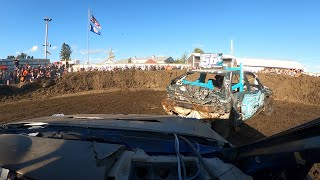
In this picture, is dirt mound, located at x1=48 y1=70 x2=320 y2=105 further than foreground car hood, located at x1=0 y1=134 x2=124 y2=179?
Yes

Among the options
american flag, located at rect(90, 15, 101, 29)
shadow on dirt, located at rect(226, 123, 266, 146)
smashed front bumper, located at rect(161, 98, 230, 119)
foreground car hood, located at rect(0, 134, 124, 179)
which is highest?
american flag, located at rect(90, 15, 101, 29)

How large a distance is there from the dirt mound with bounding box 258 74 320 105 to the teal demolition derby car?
13.0 meters

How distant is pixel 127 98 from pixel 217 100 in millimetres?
10131

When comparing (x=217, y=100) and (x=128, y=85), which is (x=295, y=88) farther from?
(x=217, y=100)

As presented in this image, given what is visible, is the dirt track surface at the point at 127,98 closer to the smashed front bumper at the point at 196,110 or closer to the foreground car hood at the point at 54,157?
the smashed front bumper at the point at 196,110

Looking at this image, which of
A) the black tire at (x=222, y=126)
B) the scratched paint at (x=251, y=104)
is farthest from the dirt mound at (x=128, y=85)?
the black tire at (x=222, y=126)

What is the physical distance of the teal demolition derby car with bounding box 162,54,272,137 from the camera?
29.7 feet

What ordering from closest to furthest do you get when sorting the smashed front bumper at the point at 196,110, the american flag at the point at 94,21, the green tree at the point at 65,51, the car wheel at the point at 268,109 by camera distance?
the smashed front bumper at the point at 196,110 → the car wheel at the point at 268,109 → the american flag at the point at 94,21 → the green tree at the point at 65,51

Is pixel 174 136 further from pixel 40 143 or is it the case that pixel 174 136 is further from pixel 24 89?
pixel 24 89

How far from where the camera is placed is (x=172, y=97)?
1001 cm

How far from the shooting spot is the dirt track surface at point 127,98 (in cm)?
1216

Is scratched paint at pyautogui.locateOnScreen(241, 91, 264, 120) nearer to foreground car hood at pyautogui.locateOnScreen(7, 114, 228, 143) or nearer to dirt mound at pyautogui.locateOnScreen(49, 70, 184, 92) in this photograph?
foreground car hood at pyautogui.locateOnScreen(7, 114, 228, 143)

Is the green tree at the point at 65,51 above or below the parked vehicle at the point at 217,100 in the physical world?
above

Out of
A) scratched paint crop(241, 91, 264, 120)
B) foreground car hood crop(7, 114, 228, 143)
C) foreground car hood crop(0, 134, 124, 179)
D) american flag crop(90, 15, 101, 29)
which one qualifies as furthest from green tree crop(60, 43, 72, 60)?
foreground car hood crop(0, 134, 124, 179)
